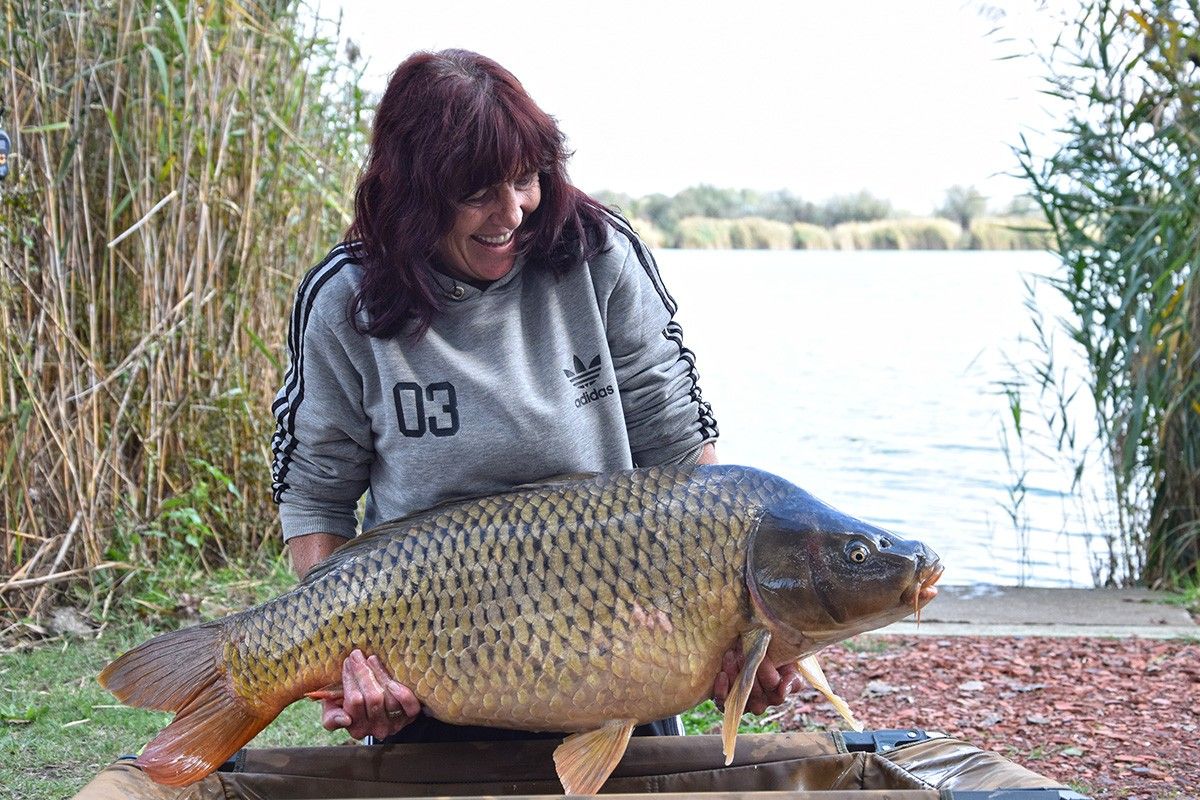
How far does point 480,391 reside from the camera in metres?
1.84

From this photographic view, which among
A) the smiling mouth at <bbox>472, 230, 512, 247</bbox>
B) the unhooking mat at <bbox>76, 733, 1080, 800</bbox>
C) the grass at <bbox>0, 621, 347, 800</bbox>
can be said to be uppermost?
the smiling mouth at <bbox>472, 230, 512, 247</bbox>

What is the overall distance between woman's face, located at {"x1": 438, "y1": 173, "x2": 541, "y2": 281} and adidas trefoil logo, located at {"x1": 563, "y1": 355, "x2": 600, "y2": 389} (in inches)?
6.4

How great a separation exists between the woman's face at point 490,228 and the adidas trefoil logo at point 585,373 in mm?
162

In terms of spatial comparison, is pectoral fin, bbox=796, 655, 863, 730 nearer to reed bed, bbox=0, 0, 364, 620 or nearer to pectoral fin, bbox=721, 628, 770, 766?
pectoral fin, bbox=721, 628, 770, 766

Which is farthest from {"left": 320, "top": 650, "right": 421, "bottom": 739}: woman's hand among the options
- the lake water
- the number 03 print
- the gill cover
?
the lake water

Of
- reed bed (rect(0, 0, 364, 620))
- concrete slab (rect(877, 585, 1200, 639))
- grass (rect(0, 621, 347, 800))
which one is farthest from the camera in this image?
concrete slab (rect(877, 585, 1200, 639))

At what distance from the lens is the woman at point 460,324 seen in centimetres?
179

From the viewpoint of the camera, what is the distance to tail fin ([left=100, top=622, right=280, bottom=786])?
1.65 meters

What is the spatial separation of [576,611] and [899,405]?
10.2 meters

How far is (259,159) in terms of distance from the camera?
409cm

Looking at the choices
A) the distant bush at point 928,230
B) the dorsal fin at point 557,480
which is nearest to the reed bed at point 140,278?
the dorsal fin at point 557,480

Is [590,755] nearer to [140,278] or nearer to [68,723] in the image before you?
[68,723]

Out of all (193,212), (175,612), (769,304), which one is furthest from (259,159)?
(769,304)

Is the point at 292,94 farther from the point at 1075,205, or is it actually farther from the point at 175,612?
the point at 1075,205
